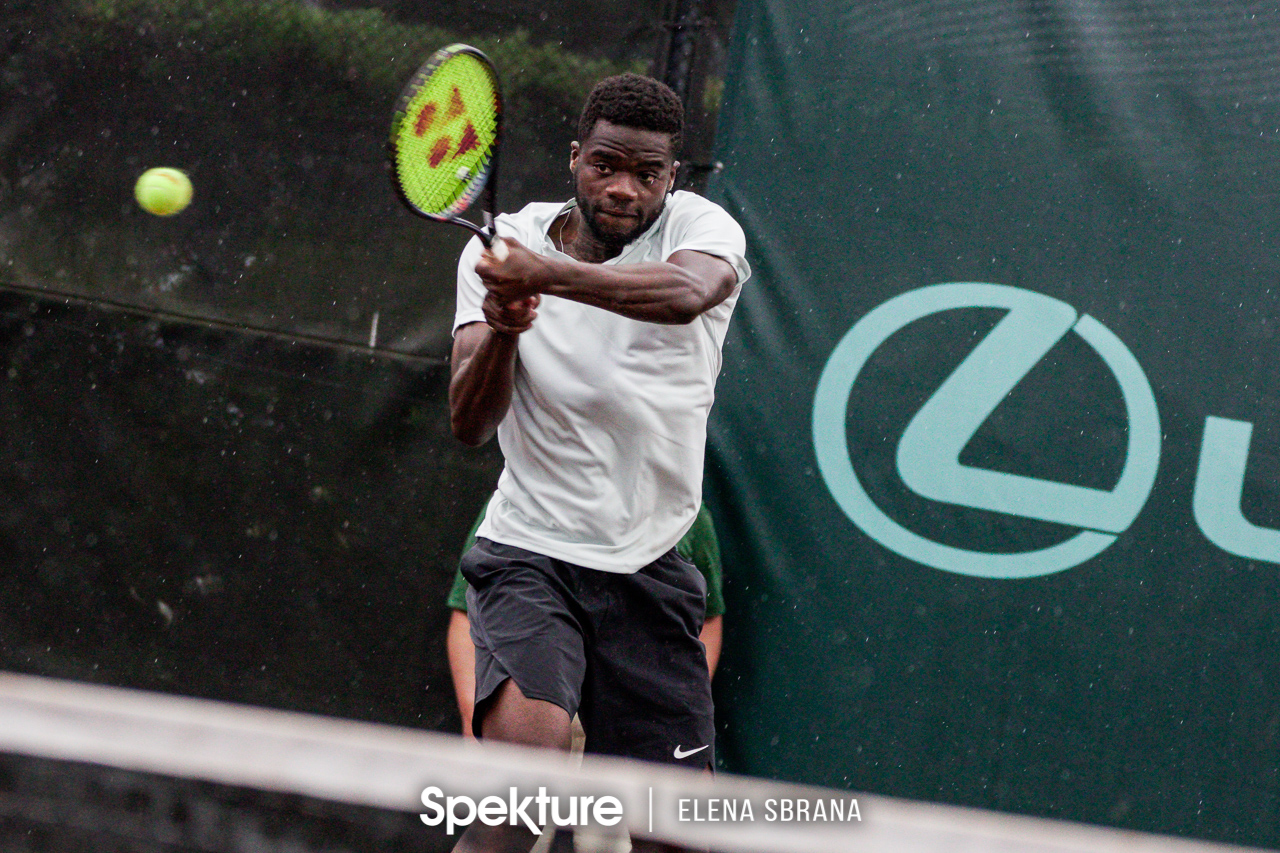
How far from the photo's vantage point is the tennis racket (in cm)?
231

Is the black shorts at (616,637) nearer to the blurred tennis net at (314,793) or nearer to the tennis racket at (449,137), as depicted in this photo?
the tennis racket at (449,137)

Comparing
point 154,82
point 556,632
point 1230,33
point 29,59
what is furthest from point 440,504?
point 1230,33

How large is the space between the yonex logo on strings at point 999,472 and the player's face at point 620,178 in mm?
901

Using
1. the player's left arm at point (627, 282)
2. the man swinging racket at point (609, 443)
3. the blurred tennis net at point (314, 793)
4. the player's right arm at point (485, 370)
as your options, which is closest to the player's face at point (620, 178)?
the man swinging racket at point (609, 443)

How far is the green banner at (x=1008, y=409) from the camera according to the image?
3.20 meters

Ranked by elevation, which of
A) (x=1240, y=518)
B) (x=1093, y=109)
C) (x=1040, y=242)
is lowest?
(x=1240, y=518)

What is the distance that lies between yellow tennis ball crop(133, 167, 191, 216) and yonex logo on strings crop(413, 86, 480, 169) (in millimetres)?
1148

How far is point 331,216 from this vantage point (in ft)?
11.2

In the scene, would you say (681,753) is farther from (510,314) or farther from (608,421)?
(510,314)

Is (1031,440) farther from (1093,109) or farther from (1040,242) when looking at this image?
(1093,109)

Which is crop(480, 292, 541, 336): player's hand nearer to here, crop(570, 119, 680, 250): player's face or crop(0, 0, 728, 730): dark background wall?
crop(570, 119, 680, 250): player's face

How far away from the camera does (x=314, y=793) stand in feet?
4.69

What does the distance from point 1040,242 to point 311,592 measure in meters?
1.95

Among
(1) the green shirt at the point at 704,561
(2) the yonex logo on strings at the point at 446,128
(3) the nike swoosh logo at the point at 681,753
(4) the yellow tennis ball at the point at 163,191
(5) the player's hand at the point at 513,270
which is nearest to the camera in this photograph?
(5) the player's hand at the point at 513,270
